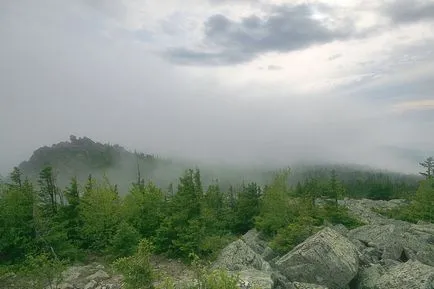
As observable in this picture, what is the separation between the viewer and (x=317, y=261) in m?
25.9

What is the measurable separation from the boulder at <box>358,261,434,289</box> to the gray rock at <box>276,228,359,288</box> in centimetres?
151

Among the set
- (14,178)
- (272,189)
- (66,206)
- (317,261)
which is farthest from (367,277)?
(14,178)

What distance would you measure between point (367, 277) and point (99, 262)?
82.4ft

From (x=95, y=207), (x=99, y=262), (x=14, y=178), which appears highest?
(x=14, y=178)

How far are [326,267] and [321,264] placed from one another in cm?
37

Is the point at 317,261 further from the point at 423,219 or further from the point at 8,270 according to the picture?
the point at 423,219

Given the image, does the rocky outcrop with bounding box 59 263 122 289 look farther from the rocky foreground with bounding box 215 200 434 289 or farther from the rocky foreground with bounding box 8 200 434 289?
the rocky foreground with bounding box 215 200 434 289

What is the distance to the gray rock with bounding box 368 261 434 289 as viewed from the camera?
22.5 meters

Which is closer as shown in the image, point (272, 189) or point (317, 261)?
point (317, 261)

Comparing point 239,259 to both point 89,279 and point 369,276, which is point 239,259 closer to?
point 369,276

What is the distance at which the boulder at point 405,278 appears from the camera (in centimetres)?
2258

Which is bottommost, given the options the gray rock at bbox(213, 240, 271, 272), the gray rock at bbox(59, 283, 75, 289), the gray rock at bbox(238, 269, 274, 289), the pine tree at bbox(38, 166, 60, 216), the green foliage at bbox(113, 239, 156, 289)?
the gray rock at bbox(59, 283, 75, 289)

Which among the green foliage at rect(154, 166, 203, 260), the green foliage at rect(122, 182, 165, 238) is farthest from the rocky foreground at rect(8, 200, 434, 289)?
the green foliage at rect(122, 182, 165, 238)

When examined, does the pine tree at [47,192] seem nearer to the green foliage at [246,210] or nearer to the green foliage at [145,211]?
the green foliage at [145,211]
